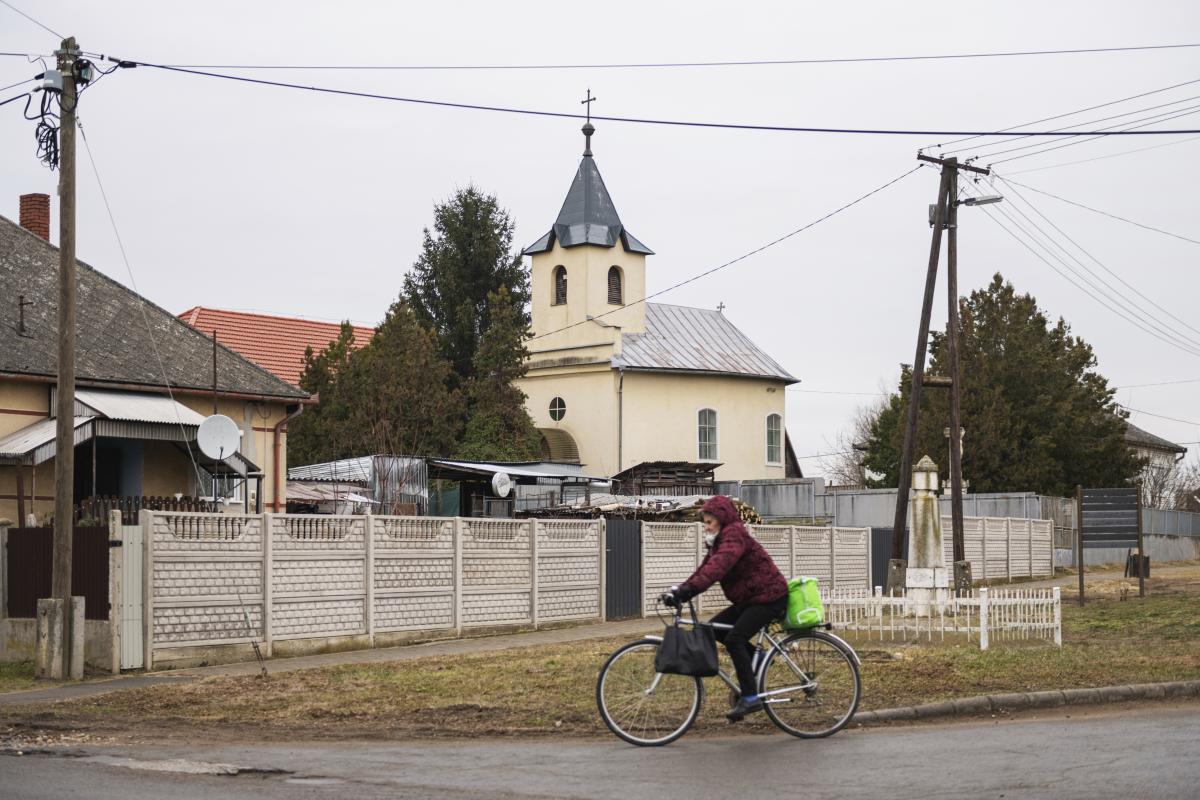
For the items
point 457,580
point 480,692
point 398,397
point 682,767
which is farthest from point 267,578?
point 398,397

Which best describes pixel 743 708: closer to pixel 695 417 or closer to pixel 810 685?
pixel 810 685

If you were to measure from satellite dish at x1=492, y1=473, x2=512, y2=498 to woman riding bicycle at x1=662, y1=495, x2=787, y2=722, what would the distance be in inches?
1041

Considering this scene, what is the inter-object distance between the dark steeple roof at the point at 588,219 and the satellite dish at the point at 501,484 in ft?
65.1

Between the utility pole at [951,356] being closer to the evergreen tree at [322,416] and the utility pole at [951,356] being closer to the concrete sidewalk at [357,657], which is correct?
the concrete sidewalk at [357,657]

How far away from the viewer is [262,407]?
29.8m

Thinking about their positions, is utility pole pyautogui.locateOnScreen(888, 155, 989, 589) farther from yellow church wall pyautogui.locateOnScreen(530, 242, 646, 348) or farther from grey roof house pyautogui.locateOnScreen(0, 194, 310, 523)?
yellow church wall pyautogui.locateOnScreen(530, 242, 646, 348)

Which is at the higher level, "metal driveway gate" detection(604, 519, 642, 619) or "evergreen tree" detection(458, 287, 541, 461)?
"evergreen tree" detection(458, 287, 541, 461)

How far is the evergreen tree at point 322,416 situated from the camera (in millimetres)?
45812

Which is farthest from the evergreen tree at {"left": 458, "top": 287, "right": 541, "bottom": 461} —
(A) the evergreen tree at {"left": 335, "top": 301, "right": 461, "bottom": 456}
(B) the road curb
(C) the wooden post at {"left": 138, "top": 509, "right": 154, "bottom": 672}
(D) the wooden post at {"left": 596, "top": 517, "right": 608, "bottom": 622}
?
(B) the road curb

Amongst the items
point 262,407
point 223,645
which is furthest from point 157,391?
point 223,645

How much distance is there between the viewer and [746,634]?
432 inches

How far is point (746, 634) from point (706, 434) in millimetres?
46533

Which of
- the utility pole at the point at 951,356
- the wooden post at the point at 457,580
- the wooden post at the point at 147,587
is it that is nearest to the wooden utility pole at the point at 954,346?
the utility pole at the point at 951,356

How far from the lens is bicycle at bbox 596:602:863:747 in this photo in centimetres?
1074
